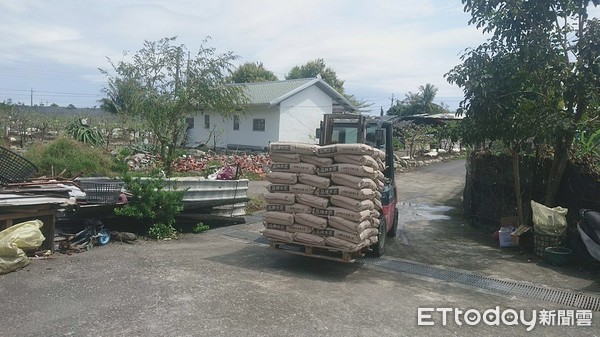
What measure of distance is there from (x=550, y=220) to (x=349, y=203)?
392 centimetres

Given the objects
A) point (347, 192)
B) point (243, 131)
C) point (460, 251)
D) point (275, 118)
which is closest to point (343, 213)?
point (347, 192)

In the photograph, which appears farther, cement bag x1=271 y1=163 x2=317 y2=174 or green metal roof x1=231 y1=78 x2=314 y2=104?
green metal roof x1=231 y1=78 x2=314 y2=104

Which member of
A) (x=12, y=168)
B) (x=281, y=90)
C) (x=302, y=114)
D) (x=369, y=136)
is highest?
(x=281, y=90)

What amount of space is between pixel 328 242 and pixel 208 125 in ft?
79.0

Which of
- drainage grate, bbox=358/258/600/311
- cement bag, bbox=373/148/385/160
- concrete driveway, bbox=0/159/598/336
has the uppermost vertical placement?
cement bag, bbox=373/148/385/160

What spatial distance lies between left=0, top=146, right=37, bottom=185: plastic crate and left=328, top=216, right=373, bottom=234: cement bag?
17.2 ft

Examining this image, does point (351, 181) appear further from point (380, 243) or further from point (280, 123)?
point (280, 123)

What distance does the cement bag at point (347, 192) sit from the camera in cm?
611

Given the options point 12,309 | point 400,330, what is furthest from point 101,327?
point 400,330

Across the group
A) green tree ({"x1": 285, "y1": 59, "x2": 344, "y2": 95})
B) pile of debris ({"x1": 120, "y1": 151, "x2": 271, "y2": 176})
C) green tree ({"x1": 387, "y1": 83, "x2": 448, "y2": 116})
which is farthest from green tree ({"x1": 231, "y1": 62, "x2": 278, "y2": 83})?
pile of debris ({"x1": 120, "y1": 151, "x2": 271, "y2": 176})

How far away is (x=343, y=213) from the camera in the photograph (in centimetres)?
612

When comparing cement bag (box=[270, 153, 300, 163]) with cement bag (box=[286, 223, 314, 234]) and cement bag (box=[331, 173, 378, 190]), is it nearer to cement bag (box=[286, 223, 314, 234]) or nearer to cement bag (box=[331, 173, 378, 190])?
cement bag (box=[331, 173, 378, 190])

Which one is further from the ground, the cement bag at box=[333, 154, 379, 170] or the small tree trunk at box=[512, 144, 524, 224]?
the cement bag at box=[333, 154, 379, 170]

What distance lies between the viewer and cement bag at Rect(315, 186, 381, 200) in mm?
6109
